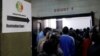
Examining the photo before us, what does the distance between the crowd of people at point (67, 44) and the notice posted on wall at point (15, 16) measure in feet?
3.01

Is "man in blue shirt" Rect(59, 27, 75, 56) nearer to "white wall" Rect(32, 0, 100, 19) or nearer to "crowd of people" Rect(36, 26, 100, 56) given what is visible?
"crowd of people" Rect(36, 26, 100, 56)

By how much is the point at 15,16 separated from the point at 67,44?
114 inches

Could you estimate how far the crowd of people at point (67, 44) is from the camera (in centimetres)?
294

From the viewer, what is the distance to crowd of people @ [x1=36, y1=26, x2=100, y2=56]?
9.64ft

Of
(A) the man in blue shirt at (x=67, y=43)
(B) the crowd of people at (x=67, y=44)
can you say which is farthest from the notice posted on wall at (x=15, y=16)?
(A) the man in blue shirt at (x=67, y=43)

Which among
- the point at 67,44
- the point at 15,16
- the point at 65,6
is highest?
the point at 65,6

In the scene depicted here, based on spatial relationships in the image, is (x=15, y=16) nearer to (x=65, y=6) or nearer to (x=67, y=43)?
(x=67, y=43)

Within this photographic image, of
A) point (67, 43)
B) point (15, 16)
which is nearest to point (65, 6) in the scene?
point (67, 43)

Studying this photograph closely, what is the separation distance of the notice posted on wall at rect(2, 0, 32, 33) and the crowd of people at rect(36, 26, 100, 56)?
92cm

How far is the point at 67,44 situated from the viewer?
14.8 ft

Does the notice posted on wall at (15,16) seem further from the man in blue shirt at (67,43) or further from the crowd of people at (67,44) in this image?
the man in blue shirt at (67,43)

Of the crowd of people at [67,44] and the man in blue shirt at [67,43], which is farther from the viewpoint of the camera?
the man in blue shirt at [67,43]

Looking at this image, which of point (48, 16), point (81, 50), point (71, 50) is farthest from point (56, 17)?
point (71, 50)

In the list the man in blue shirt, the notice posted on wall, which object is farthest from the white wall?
the notice posted on wall
